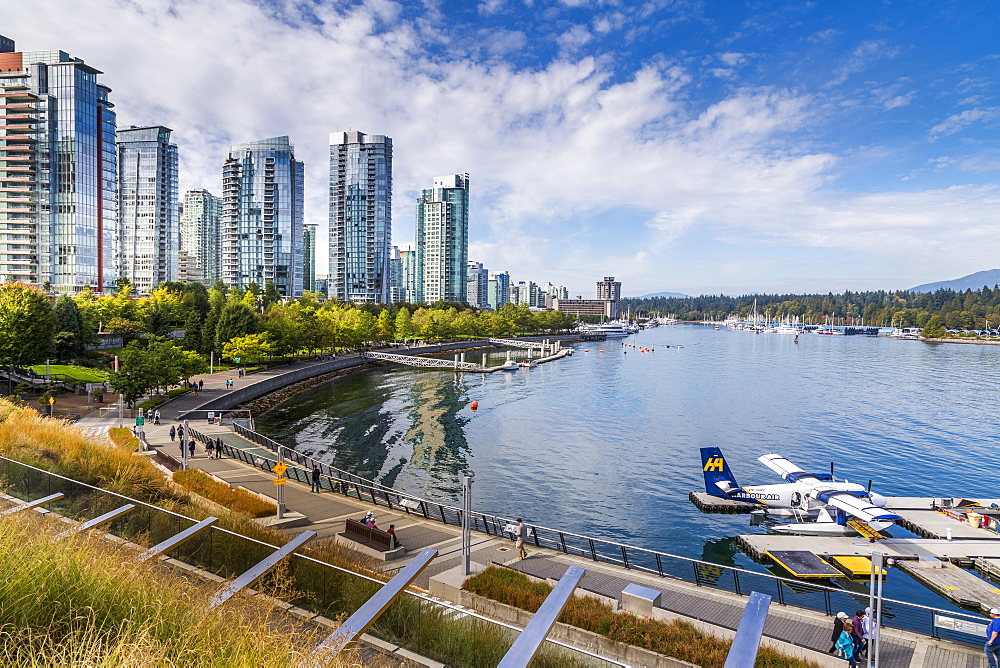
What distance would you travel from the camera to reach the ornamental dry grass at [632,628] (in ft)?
37.4

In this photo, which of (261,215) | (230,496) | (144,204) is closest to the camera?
(230,496)

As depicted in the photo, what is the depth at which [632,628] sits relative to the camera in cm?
1245

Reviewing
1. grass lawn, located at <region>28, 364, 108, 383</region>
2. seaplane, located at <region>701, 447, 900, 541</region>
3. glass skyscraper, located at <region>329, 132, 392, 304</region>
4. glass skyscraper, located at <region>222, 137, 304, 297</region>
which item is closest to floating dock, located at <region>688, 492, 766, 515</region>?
seaplane, located at <region>701, 447, 900, 541</region>

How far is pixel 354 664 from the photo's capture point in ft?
16.8

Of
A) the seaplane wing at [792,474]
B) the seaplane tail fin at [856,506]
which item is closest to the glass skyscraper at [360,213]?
the seaplane wing at [792,474]

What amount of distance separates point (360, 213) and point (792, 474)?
585ft

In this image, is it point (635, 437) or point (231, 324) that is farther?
point (231, 324)

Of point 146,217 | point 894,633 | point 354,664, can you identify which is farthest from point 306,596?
point 146,217

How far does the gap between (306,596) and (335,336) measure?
90379 millimetres

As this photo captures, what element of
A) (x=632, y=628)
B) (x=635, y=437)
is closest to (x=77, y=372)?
(x=635, y=437)

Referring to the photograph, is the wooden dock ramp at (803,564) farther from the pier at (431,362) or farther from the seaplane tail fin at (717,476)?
the pier at (431,362)

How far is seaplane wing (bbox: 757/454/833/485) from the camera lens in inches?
1250

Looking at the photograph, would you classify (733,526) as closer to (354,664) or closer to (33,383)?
(354,664)

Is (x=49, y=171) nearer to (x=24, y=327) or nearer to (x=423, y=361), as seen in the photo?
(x=24, y=327)
